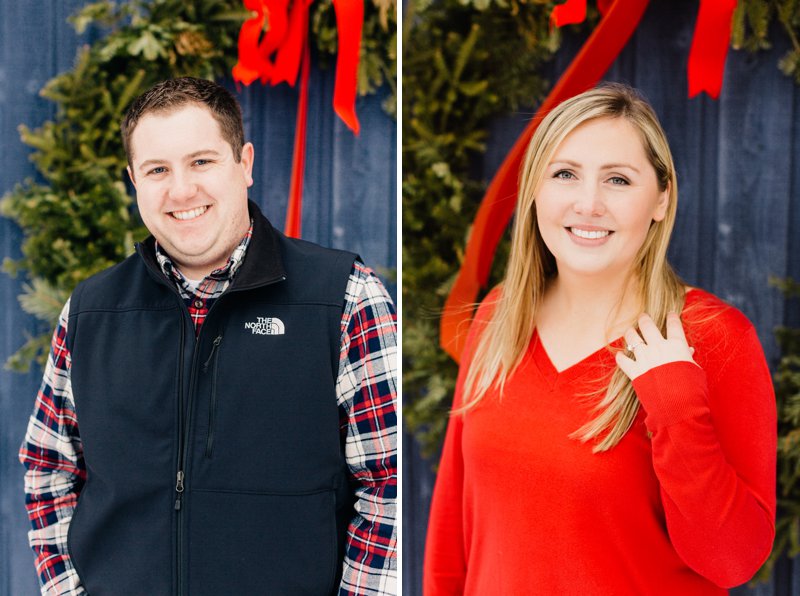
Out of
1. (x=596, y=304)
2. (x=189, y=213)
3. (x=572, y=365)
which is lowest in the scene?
(x=572, y=365)

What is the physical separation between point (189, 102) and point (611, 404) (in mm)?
1026

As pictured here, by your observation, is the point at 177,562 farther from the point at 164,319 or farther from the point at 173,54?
the point at 173,54

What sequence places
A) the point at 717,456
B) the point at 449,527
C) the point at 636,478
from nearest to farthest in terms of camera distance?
the point at 717,456 → the point at 636,478 → the point at 449,527

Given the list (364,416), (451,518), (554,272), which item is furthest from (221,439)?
(554,272)

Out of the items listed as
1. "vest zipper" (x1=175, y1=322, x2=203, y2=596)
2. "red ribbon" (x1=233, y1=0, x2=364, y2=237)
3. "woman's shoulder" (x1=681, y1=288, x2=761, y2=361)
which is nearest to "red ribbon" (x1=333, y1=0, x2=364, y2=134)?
"red ribbon" (x1=233, y1=0, x2=364, y2=237)

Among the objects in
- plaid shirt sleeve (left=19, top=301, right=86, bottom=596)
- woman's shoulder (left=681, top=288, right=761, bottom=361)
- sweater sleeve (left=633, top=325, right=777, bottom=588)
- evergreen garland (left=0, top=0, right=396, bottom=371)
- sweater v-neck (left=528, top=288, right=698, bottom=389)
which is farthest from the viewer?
evergreen garland (left=0, top=0, right=396, bottom=371)

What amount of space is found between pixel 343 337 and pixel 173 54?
783mm

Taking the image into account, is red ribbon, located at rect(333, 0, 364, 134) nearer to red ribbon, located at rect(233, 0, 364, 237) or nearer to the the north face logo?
red ribbon, located at rect(233, 0, 364, 237)

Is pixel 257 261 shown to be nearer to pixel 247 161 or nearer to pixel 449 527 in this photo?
pixel 247 161

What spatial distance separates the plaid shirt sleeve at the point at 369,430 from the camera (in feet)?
5.21

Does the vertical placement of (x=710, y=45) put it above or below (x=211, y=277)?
above

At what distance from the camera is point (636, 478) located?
4.62ft

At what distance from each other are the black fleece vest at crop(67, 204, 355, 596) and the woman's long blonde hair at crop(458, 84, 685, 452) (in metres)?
0.35

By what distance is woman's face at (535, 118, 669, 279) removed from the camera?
1.46 metres
